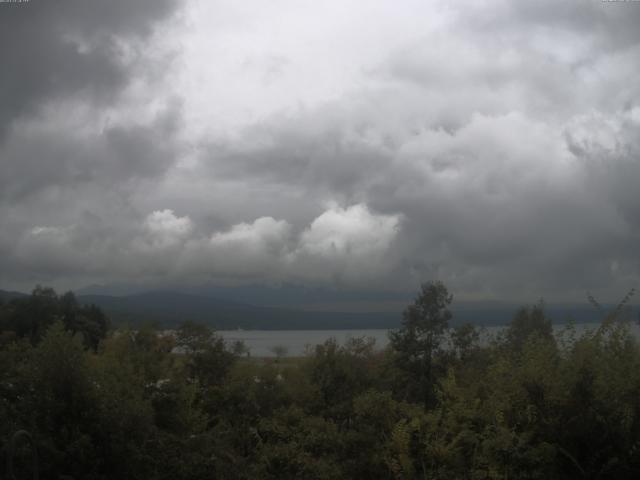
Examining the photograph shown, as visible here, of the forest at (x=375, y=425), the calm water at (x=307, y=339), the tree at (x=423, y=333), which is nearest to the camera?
the forest at (x=375, y=425)

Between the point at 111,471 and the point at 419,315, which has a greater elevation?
the point at 419,315

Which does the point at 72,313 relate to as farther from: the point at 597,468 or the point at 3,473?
the point at 597,468

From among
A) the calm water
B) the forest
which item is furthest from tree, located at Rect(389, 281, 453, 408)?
the forest

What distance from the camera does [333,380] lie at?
2353 centimetres

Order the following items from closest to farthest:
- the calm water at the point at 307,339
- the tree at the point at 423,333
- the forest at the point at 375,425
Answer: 1. the forest at the point at 375,425
2. the calm water at the point at 307,339
3. the tree at the point at 423,333

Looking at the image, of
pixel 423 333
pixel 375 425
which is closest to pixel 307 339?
pixel 423 333

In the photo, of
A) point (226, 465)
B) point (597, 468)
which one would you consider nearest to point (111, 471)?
point (226, 465)

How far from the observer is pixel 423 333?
88.4ft

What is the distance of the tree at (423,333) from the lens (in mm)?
26797

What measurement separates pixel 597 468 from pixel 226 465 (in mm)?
7299

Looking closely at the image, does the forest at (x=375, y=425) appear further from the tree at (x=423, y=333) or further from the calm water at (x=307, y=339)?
the tree at (x=423, y=333)

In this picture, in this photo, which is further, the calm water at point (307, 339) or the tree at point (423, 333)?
the tree at point (423, 333)

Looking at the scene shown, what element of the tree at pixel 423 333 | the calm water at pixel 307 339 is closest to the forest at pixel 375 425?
the calm water at pixel 307 339

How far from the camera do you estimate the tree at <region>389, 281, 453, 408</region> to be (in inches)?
1055
